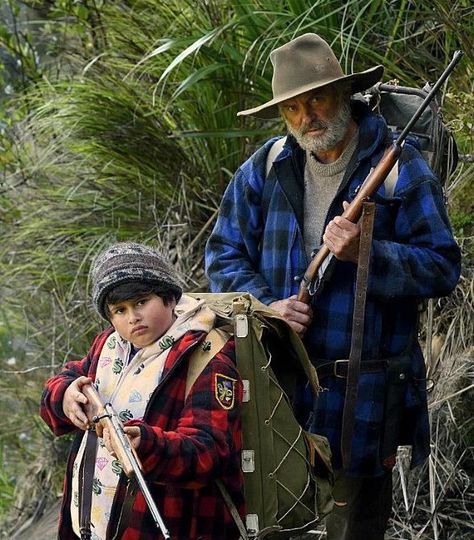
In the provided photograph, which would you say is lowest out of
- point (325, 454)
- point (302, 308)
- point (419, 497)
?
point (419, 497)

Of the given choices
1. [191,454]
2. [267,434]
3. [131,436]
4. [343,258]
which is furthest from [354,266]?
[131,436]

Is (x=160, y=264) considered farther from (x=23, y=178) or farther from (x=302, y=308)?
(x=23, y=178)

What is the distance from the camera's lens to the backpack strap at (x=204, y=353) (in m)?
3.20

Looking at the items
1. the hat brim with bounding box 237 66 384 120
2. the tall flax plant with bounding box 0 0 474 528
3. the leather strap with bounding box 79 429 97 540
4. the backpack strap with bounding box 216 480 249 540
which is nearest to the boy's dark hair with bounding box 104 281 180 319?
the leather strap with bounding box 79 429 97 540

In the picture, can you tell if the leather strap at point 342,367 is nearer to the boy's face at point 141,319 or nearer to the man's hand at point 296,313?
the man's hand at point 296,313

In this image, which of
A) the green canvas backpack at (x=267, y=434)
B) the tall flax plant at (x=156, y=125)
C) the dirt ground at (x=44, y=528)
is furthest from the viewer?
the dirt ground at (x=44, y=528)

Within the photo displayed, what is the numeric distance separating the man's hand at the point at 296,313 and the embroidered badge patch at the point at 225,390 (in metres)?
0.63

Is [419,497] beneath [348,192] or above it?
beneath

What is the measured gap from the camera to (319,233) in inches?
156

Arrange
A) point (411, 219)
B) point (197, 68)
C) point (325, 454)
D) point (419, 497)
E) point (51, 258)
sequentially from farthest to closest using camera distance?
1. point (51, 258)
2. point (197, 68)
3. point (419, 497)
4. point (411, 219)
5. point (325, 454)

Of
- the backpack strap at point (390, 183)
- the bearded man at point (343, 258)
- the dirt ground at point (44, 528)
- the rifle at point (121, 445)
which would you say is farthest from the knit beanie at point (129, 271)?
the dirt ground at point (44, 528)

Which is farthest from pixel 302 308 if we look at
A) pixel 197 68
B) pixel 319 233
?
pixel 197 68

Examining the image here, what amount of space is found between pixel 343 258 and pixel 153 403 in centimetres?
83

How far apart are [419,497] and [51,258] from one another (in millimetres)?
2476
